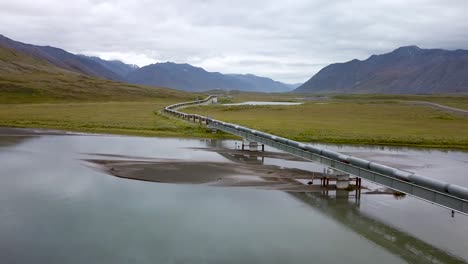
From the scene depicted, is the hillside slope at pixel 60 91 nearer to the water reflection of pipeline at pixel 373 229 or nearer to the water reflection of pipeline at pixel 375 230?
the water reflection of pipeline at pixel 373 229

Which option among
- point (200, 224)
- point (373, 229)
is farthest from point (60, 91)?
point (373, 229)

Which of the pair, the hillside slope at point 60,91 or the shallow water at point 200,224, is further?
the hillside slope at point 60,91

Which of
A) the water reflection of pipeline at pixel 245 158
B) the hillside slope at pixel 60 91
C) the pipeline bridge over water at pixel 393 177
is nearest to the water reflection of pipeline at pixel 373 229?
the pipeline bridge over water at pixel 393 177

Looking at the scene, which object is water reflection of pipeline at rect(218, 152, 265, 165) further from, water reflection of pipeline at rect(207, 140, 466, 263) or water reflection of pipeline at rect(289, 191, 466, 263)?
water reflection of pipeline at rect(289, 191, 466, 263)

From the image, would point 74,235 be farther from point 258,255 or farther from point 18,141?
point 18,141

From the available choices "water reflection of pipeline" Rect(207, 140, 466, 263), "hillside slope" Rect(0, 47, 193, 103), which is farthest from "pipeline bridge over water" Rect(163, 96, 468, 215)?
"hillside slope" Rect(0, 47, 193, 103)
